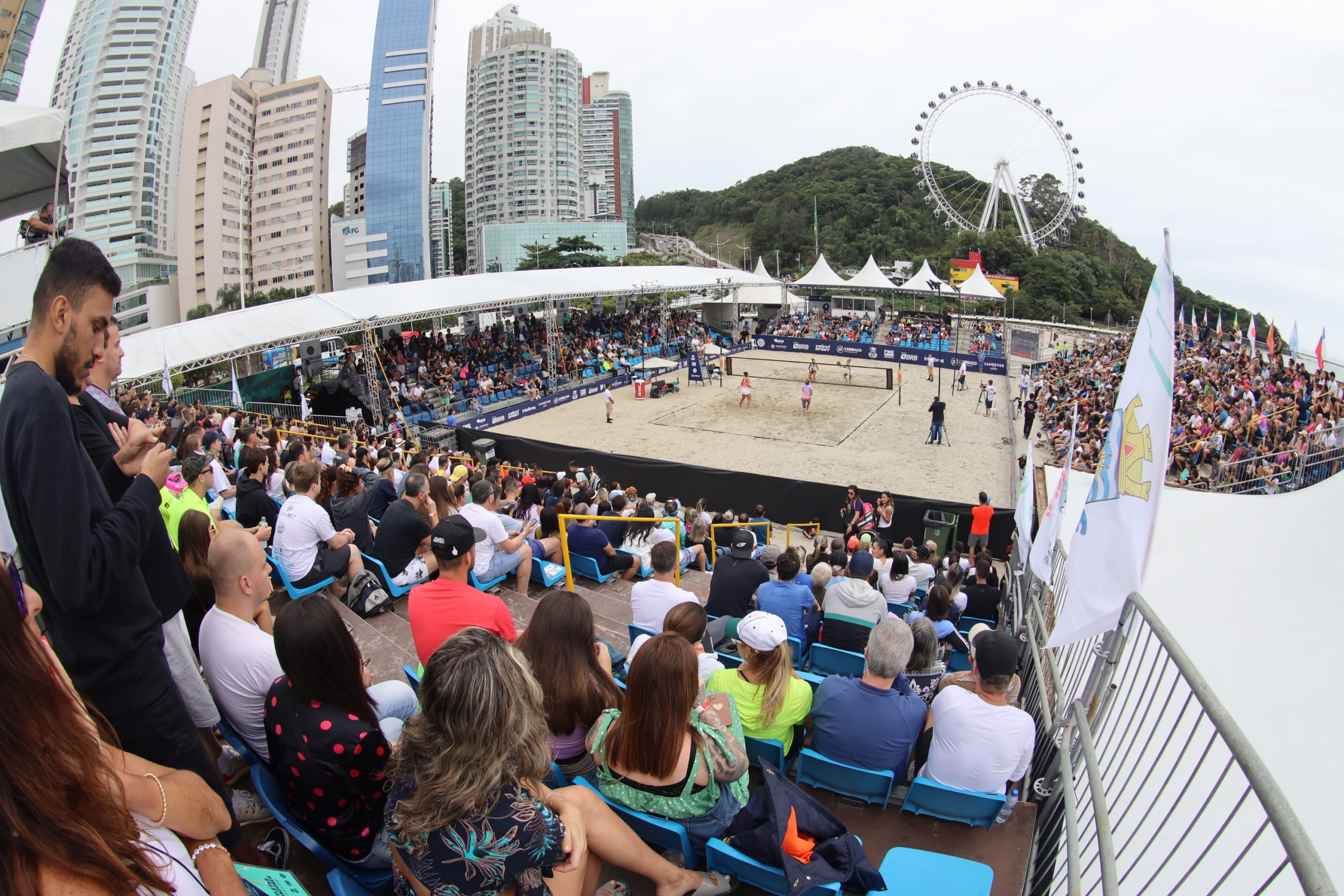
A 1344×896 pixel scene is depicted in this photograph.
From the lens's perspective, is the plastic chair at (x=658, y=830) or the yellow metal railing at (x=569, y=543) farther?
the yellow metal railing at (x=569, y=543)

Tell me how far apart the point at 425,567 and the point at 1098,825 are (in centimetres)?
519

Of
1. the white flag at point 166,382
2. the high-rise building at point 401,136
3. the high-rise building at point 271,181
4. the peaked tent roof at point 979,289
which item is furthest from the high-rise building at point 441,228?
the white flag at point 166,382

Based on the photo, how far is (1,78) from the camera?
619cm

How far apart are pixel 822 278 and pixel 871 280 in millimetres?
3011

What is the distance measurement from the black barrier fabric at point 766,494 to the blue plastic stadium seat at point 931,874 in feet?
32.3

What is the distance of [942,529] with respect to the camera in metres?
11.9

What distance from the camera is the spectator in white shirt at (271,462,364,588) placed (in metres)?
5.61

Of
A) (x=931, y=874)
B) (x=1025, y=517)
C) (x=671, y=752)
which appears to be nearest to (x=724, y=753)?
(x=671, y=752)

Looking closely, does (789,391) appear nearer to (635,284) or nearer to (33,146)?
(635,284)

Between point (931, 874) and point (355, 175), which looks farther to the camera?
point (355, 175)

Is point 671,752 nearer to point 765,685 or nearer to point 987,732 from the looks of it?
point 765,685

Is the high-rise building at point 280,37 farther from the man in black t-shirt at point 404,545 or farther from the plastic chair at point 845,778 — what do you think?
the plastic chair at point 845,778

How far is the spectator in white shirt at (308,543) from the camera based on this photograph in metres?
5.61

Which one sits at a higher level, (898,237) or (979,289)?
(898,237)
